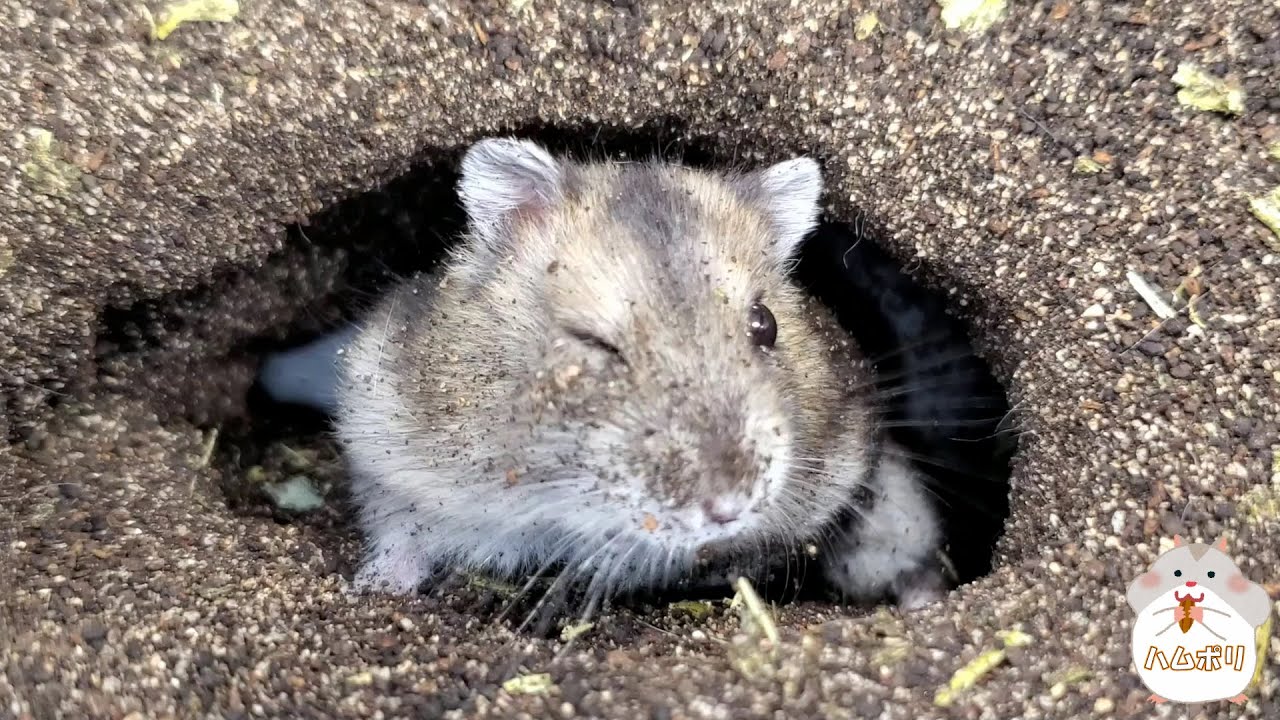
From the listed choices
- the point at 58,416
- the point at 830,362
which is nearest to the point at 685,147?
the point at 830,362

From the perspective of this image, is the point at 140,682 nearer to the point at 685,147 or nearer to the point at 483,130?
the point at 483,130

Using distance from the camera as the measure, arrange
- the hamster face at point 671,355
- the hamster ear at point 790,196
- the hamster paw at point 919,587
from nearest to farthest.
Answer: the hamster face at point 671,355, the hamster ear at point 790,196, the hamster paw at point 919,587

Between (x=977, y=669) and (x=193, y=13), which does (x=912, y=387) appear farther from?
(x=193, y=13)

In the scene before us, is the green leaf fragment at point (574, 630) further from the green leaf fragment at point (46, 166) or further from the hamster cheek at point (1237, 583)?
the green leaf fragment at point (46, 166)

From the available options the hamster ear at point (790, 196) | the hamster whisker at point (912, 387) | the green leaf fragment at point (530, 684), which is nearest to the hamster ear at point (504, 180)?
the hamster ear at point (790, 196)

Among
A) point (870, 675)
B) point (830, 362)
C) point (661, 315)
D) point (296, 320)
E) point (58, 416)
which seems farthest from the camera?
point (296, 320)
